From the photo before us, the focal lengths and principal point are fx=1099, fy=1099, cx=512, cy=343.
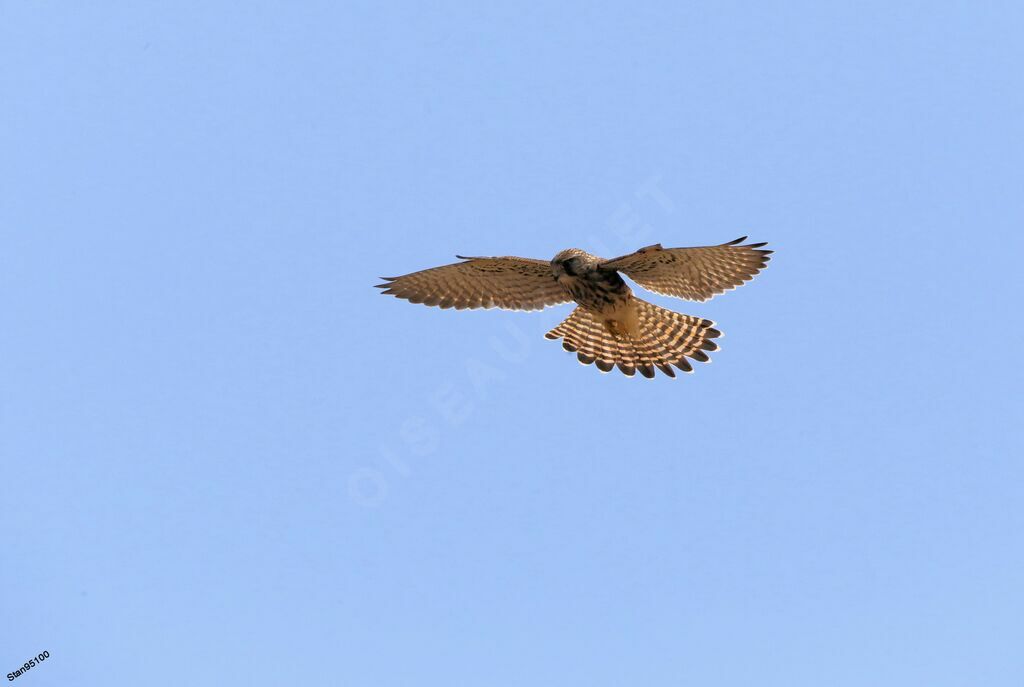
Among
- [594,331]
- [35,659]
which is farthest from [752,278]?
[35,659]

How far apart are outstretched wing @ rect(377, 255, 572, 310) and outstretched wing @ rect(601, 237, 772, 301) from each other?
0.98m

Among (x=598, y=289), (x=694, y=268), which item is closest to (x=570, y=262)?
(x=598, y=289)

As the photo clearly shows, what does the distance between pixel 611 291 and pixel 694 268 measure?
0.82 meters

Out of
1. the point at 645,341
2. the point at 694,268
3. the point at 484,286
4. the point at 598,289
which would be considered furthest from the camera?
the point at 484,286

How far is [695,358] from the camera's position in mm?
11008

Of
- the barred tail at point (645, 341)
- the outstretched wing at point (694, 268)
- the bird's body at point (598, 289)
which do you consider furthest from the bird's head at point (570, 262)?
the barred tail at point (645, 341)

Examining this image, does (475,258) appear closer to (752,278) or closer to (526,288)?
(526,288)

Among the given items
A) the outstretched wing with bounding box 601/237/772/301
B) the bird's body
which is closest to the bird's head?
the bird's body

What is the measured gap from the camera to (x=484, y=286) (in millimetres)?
11359

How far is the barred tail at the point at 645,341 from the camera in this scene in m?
11.0

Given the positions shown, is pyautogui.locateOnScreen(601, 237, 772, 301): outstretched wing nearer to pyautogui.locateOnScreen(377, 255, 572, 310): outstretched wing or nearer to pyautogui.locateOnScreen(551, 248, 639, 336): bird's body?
pyautogui.locateOnScreen(551, 248, 639, 336): bird's body

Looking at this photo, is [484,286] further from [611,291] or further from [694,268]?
[694,268]

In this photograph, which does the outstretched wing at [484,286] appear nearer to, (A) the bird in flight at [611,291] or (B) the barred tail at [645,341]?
(A) the bird in flight at [611,291]

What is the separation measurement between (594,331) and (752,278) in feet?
5.90
